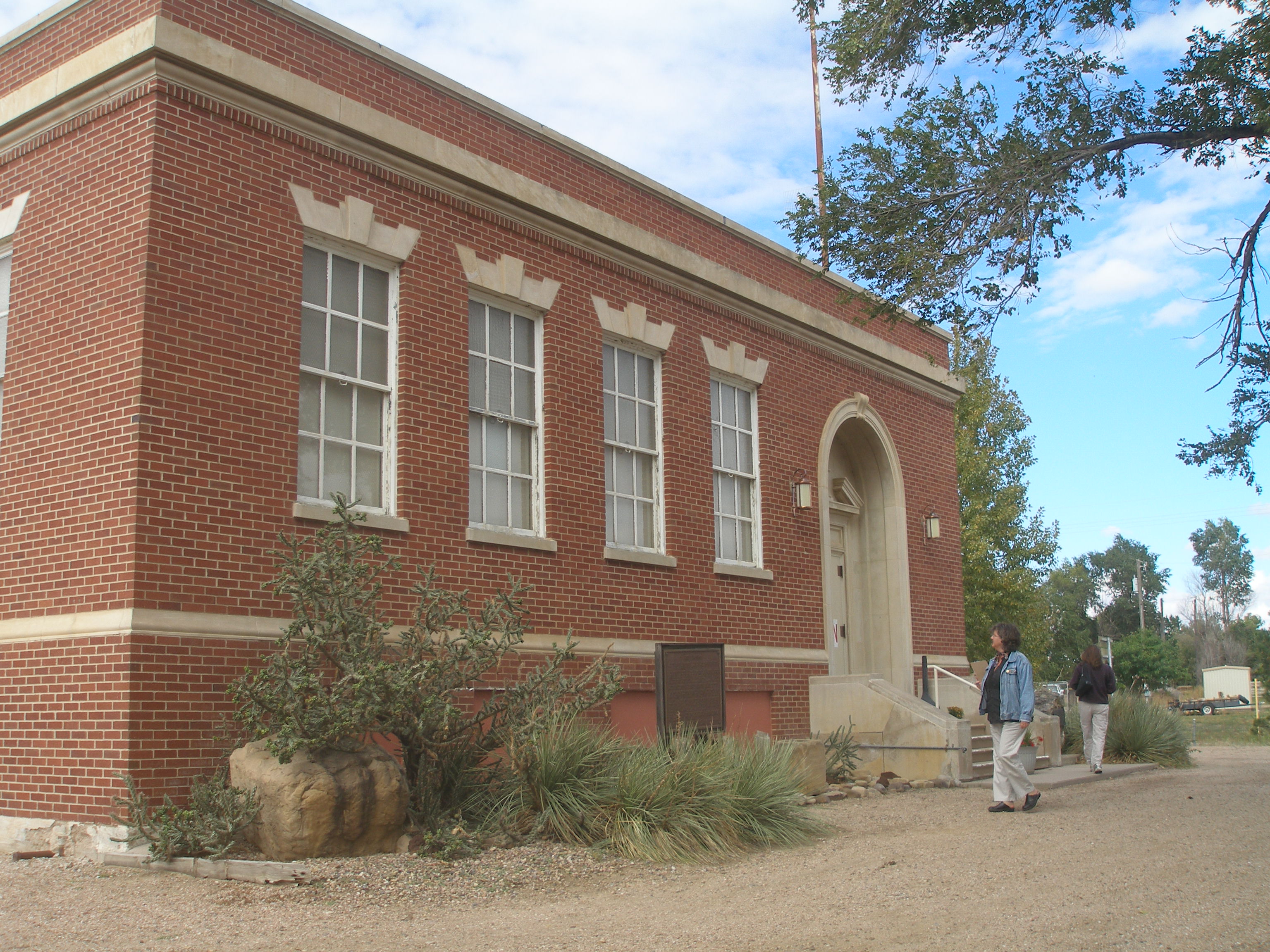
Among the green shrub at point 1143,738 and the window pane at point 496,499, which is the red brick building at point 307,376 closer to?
the window pane at point 496,499

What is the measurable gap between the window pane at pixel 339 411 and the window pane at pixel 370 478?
195 mm

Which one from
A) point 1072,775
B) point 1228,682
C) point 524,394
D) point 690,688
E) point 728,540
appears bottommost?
point 1228,682

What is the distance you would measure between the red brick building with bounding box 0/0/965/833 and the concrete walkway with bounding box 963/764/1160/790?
2737 mm

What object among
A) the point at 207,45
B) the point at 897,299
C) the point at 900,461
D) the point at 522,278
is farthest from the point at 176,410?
the point at 900,461

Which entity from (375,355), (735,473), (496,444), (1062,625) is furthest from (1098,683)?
(1062,625)

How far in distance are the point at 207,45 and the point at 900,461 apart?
11.7 metres

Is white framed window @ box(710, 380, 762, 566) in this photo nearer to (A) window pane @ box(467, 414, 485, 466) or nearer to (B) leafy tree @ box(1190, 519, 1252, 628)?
(A) window pane @ box(467, 414, 485, 466)

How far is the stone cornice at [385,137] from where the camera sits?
29.2 feet

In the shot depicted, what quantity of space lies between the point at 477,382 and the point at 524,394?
2.19ft

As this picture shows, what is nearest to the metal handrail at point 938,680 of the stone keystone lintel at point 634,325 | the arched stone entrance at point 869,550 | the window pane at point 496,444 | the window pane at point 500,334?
the arched stone entrance at point 869,550

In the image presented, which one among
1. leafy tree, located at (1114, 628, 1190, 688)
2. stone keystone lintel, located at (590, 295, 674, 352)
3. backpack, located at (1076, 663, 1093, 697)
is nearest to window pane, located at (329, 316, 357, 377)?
stone keystone lintel, located at (590, 295, 674, 352)

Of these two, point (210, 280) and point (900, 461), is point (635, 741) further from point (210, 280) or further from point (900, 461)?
point (900, 461)

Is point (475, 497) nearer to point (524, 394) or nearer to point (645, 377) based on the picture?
point (524, 394)

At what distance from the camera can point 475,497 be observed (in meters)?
11.0
